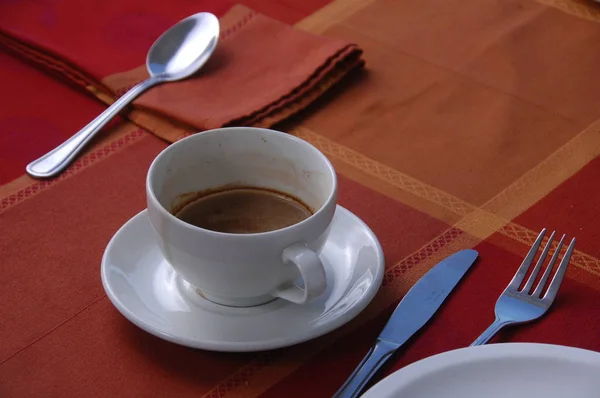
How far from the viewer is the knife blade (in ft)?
1.85

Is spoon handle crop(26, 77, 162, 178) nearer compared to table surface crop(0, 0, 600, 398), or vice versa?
table surface crop(0, 0, 600, 398)

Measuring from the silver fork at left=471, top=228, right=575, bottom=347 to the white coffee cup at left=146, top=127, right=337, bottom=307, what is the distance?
15 centimetres

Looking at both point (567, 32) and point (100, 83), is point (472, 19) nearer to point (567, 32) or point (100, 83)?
point (567, 32)

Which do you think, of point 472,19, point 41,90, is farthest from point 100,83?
point 472,19

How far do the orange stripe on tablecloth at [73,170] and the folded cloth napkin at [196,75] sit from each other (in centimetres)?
3

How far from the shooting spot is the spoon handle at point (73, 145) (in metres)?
0.79

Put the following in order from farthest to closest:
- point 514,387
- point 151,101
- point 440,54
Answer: point 440,54 < point 151,101 < point 514,387

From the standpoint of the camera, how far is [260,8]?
109 centimetres

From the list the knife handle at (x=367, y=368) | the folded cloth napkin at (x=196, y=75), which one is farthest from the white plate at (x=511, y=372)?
the folded cloth napkin at (x=196, y=75)

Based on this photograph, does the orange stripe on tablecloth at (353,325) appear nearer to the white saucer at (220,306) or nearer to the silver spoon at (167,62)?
the white saucer at (220,306)

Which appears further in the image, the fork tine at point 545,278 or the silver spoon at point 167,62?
the silver spoon at point 167,62

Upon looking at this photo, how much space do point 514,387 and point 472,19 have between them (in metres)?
0.66

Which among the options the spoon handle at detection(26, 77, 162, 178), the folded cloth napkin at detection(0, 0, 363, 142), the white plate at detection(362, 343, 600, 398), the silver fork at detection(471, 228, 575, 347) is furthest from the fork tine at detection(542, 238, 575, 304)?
the spoon handle at detection(26, 77, 162, 178)

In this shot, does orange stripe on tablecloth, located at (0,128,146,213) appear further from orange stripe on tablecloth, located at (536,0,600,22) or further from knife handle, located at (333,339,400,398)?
orange stripe on tablecloth, located at (536,0,600,22)
